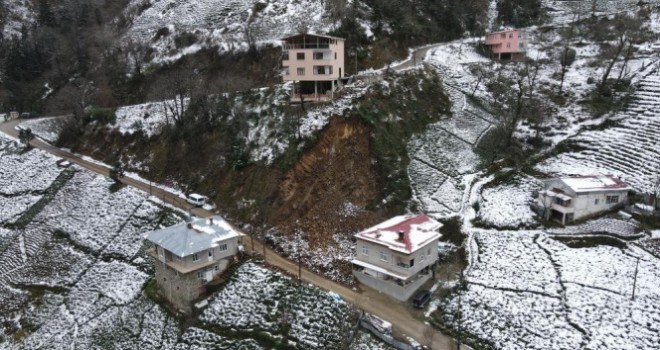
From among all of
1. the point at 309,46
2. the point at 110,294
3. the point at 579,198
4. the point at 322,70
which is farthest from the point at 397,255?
→ the point at 309,46

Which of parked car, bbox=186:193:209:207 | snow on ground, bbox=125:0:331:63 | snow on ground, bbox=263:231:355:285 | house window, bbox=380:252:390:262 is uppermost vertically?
snow on ground, bbox=125:0:331:63

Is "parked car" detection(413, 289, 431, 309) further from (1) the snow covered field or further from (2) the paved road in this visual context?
(1) the snow covered field

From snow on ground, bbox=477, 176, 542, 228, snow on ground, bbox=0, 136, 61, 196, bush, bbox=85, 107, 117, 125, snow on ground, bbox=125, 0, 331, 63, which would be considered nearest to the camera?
snow on ground, bbox=477, 176, 542, 228

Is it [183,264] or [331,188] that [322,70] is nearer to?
[331,188]

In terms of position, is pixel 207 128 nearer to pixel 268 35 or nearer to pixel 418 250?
pixel 268 35

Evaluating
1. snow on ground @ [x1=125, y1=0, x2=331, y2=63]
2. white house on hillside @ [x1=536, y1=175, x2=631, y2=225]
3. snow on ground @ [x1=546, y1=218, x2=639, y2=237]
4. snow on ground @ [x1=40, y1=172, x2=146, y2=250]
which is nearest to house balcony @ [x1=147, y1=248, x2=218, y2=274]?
snow on ground @ [x1=40, y1=172, x2=146, y2=250]

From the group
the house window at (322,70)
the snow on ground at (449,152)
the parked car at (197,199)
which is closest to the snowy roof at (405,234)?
the snow on ground at (449,152)
